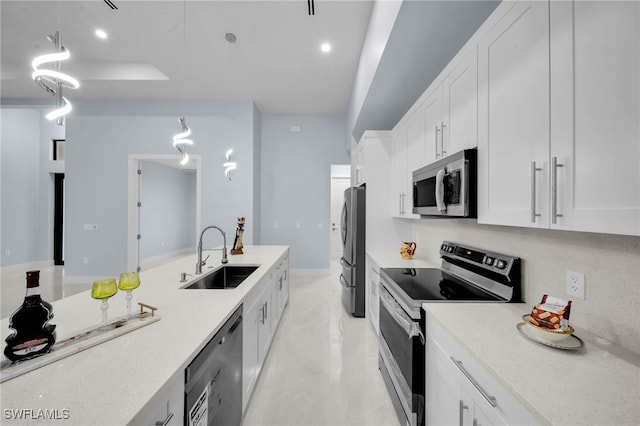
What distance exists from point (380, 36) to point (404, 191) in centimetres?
143

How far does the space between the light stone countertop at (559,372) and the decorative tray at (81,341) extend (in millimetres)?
1343

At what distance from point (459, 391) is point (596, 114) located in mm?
1111

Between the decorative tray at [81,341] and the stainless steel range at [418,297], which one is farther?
the stainless steel range at [418,297]

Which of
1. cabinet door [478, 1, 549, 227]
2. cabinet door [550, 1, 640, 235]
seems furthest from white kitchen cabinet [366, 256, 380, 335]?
cabinet door [550, 1, 640, 235]

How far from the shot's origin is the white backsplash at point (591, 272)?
0.97 metres

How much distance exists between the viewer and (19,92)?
14.9ft

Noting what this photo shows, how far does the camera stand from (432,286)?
178 centimetres

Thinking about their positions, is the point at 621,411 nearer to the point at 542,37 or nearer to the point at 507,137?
the point at 507,137

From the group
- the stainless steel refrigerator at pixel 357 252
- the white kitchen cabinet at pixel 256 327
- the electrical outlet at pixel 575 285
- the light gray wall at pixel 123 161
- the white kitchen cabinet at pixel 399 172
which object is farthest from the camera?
the light gray wall at pixel 123 161

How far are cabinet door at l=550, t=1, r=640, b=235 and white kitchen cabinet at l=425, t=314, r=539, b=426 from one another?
599 millimetres

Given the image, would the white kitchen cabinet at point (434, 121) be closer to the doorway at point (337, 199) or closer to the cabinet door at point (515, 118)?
the cabinet door at point (515, 118)

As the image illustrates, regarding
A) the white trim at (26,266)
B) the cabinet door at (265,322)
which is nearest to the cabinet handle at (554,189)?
the cabinet door at (265,322)

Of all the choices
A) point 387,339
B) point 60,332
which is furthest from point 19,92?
point 387,339

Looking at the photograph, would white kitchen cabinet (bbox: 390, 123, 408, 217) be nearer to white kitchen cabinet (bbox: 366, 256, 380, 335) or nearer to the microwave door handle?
white kitchen cabinet (bbox: 366, 256, 380, 335)
